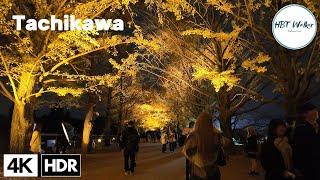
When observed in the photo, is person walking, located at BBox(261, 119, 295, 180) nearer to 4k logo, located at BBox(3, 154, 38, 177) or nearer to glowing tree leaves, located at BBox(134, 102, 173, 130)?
4k logo, located at BBox(3, 154, 38, 177)

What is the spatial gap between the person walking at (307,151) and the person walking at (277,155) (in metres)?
0.10

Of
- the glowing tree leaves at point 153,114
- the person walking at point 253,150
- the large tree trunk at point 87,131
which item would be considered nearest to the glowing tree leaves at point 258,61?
the person walking at point 253,150

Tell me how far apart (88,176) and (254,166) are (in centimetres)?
536

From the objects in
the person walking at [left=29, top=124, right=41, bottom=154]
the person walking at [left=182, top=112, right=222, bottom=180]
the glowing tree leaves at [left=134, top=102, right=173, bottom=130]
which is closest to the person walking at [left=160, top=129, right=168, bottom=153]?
the person walking at [left=29, top=124, right=41, bottom=154]

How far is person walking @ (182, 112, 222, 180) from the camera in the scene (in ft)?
23.7

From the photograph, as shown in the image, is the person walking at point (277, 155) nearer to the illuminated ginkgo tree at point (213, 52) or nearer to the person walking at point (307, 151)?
the person walking at point (307, 151)

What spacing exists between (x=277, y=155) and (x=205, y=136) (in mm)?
1031

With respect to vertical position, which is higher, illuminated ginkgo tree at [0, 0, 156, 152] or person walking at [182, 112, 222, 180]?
illuminated ginkgo tree at [0, 0, 156, 152]

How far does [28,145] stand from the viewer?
1573 cm

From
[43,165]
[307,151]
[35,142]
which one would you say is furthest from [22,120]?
[307,151]

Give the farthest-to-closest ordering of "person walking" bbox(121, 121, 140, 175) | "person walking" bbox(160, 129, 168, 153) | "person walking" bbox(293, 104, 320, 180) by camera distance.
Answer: "person walking" bbox(160, 129, 168, 153), "person walking" bbox(121, 121, 140, 175), "person walking" bbox(293, 104, 320, 180)

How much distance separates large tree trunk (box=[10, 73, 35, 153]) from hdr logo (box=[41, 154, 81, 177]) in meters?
7.98

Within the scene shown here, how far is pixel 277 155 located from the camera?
6.78 metres

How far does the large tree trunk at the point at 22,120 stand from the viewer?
49.9ft
